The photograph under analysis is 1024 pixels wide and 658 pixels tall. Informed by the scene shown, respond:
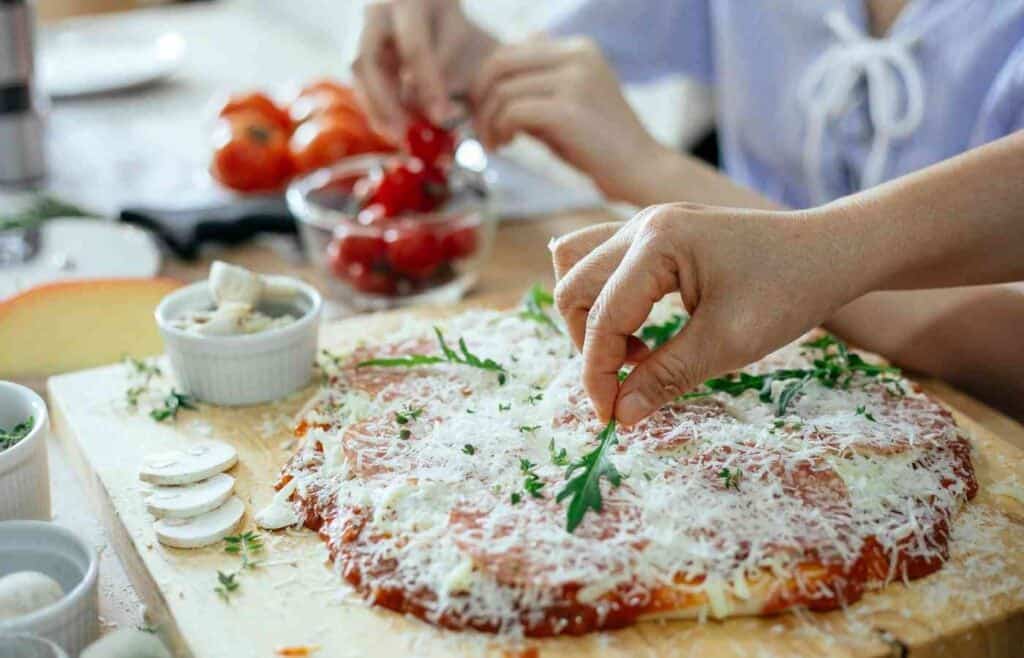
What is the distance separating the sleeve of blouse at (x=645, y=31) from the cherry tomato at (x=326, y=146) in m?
0.51

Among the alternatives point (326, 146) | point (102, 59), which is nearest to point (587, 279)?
point (326, 146)

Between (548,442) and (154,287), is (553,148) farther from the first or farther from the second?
(548,442)

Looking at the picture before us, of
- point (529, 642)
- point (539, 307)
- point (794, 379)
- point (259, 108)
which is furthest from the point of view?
point (259, 108)

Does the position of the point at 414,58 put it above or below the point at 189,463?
above

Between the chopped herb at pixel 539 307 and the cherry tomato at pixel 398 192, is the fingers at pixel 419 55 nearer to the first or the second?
the cherry tomato at pixel 398 192

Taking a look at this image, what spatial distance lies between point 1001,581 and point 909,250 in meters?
0.34

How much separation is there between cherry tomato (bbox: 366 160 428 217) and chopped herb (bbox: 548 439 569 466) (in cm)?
87

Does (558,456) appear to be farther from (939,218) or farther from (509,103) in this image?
(509,103)

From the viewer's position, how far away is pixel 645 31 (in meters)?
2.57

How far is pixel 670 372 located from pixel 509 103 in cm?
110

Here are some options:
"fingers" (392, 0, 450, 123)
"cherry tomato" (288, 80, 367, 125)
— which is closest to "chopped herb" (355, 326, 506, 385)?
"fingers" (392, 0, 450, 123)

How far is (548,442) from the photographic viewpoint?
130cm

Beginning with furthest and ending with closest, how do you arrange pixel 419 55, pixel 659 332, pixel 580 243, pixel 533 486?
pixel 419 55
pixel 659 332
pixel 580 243
pixel 533 486

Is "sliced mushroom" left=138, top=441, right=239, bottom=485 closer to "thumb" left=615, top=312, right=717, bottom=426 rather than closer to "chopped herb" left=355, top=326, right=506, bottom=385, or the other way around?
"chopped herb" left=355, top=326, right=506, bottom=385
